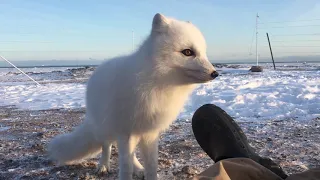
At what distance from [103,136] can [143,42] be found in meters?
0.92

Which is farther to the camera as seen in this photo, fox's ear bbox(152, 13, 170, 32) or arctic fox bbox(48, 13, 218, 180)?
fox's ear bbox(152, 13, 170, 32)

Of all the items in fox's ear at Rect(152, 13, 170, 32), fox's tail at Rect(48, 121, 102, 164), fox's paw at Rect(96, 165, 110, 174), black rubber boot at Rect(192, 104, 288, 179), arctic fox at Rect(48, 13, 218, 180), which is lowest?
fox's paw at Rect(96, 165, 110, 174)

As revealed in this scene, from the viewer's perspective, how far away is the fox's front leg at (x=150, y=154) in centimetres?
263

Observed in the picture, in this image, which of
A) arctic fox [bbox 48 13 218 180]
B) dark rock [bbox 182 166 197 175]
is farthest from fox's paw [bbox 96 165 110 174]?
dark rock [bbox 182 166 197 175]

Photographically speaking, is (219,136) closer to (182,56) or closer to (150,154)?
(150,154)

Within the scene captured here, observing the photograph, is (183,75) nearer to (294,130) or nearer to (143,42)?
(143,42)

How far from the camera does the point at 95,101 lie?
2664 mm

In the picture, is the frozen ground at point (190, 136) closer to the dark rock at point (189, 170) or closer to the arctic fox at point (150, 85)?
the dark rock at point (189, 170)

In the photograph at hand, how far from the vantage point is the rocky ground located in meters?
3.05

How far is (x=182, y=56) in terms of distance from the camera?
86.6 inches

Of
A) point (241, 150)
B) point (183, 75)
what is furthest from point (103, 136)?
point (241, 150)

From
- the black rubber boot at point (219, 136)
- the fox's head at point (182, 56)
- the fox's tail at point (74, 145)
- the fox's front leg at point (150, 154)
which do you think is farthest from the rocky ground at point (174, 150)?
the fox's head at point (182, 56)

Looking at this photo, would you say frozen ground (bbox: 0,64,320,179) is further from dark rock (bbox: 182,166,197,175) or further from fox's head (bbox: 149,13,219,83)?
fox's head (bbox: 149,13,219,83)

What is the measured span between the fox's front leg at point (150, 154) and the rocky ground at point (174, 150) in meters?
0.29
